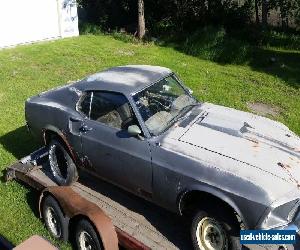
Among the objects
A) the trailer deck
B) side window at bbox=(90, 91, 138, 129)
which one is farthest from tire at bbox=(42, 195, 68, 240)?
side window at bbox=(90, 91, 138, 129)

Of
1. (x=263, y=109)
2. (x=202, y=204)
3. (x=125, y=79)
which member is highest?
(x=125, y=79)

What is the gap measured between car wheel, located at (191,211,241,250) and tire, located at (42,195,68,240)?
5.66 ft

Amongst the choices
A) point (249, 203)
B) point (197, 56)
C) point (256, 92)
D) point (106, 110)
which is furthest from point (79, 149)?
point (197, 56)

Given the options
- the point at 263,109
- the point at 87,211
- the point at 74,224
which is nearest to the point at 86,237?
the point at 74,224

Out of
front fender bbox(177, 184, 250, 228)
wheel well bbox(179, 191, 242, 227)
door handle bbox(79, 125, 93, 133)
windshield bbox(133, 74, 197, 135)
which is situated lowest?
wheel well bbox(179, 191, 242, 227)

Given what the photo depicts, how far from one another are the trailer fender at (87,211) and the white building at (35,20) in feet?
37.6

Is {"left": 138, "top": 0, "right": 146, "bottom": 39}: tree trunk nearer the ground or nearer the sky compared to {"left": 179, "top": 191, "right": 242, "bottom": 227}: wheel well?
nearer the sky

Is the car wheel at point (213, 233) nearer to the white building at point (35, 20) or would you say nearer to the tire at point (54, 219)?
the tire at point (54, 219)

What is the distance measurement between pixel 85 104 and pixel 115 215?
1.62 meters

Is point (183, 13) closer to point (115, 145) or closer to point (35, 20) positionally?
point (35, 20)

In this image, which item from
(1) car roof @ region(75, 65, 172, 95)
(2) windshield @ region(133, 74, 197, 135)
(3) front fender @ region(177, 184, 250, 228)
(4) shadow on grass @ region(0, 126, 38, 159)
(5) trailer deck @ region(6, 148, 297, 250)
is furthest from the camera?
(4) shadow on grass @ region(0, 126, 38, 159)

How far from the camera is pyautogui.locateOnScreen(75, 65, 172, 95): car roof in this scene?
19.0 ft

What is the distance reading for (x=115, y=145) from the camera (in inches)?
217

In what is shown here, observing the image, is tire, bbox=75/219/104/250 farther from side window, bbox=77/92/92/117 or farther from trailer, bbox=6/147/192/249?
side window, bbox=77/92/92/117
